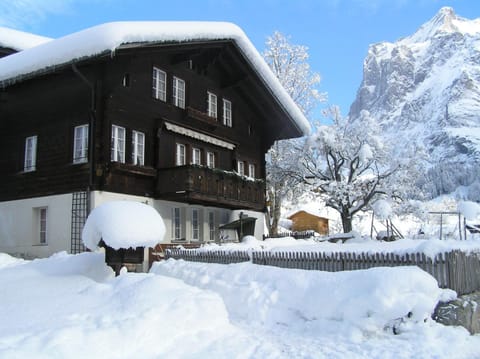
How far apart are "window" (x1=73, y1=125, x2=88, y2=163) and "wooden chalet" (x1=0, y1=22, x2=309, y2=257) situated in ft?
0.14

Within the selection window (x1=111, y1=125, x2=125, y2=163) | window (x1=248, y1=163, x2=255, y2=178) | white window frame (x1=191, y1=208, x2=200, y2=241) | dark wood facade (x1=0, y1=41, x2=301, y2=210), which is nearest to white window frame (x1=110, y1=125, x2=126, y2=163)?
window (x1=111, y1=125, x2=125, y2=163)

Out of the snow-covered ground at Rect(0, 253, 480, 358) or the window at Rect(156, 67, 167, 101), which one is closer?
the snow-covered ground at Rect(0, 253, 480, 358)

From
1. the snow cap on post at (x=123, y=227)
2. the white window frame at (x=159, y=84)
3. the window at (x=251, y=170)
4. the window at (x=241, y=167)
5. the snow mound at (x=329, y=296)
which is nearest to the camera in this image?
the snow mound at (x=329, y=296)

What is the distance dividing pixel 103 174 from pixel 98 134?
4.58ft

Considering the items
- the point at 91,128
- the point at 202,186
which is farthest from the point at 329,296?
the point at 91,128

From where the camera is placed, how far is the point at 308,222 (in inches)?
2426

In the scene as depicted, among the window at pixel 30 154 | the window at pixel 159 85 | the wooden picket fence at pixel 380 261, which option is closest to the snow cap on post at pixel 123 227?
the wooden picket fence at pixel 380 261

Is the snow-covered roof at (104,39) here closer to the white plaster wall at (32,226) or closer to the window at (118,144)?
the window at (118,144)

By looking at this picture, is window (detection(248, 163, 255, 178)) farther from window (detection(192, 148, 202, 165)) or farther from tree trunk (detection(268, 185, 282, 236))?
tree trunk (detection(268, 185, 282, 236))

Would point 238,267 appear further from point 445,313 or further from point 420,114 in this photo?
point 420,114

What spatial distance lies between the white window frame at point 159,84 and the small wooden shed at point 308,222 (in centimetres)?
4029

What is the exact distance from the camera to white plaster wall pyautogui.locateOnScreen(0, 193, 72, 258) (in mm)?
17016

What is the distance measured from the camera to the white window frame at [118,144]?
56.5 feet

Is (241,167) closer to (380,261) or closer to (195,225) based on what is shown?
(195,225)
